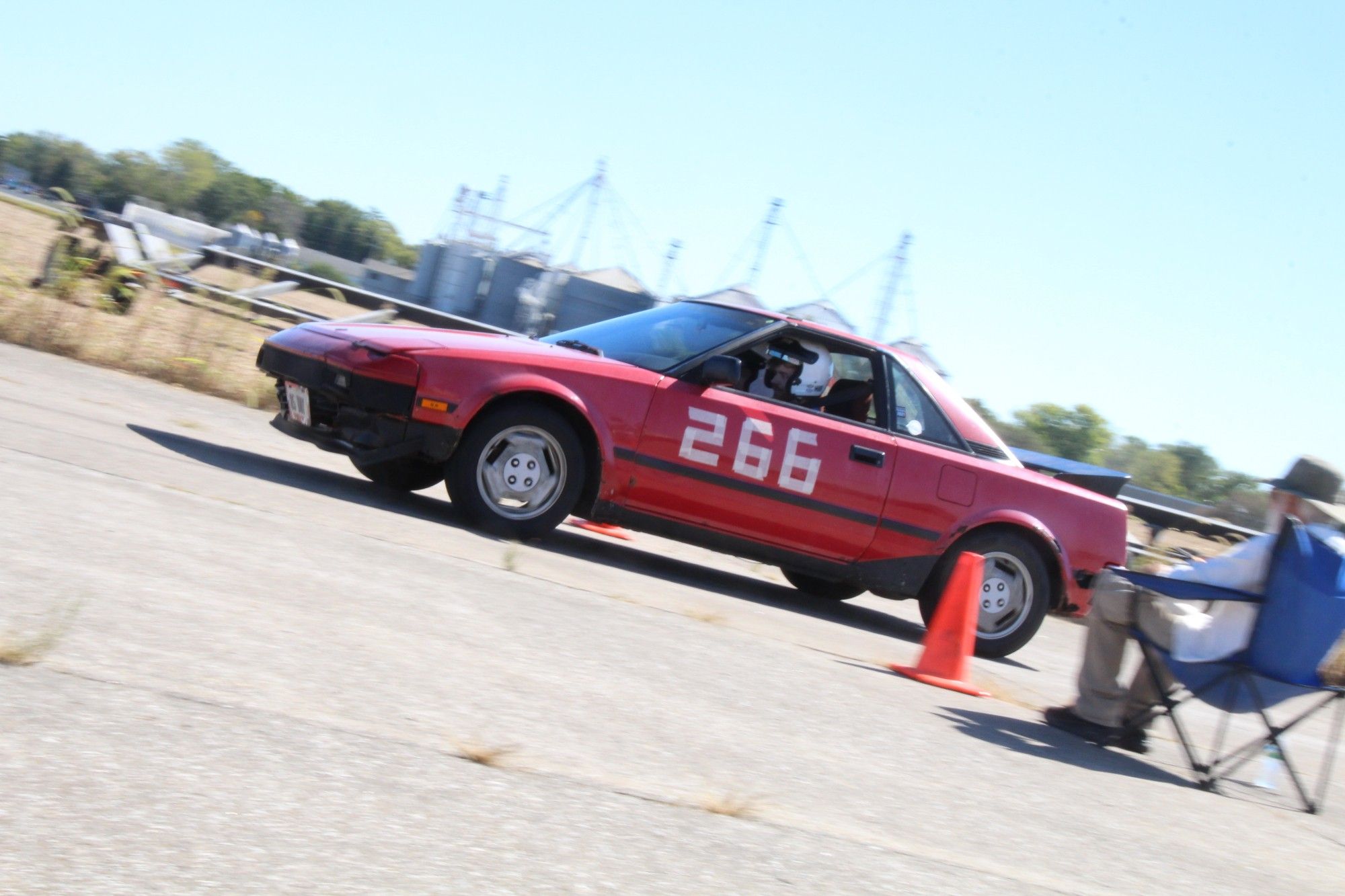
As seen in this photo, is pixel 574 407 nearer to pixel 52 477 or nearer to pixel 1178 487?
pixel 52 477

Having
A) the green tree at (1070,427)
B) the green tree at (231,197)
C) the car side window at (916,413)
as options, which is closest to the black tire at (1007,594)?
the car side window at (916,413)

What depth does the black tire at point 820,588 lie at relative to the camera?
8.58 m

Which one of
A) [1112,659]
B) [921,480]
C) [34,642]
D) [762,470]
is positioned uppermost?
[921,480]

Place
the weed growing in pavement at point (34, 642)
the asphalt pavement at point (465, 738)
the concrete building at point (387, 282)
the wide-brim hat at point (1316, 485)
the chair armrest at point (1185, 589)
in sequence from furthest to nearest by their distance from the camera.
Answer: the concrete building at point (387, 282)
the wide-brim hat at point (1316, 485)
the chair armrest at point (1185, 589)
the weed growing in pavement at point (34, 642)
the asphalt pavement at point (465, 738)

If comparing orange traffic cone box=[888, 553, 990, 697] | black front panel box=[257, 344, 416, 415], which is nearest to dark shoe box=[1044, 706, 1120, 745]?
orange traffic cone box=[888, 553, 990, 697]

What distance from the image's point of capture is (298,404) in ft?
22.7

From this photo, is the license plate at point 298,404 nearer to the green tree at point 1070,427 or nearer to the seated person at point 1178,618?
the seated person at point 1178,618

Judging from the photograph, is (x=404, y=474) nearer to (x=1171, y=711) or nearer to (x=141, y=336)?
(x=1171, y=711)

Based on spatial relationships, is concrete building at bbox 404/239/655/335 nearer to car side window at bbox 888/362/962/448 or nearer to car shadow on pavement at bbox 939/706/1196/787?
car side window at bbox 888/362/962/448

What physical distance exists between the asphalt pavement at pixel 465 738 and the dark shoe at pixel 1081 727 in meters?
0.11

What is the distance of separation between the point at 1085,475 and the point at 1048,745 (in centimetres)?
355

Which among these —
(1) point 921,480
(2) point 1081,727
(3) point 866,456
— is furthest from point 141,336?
(2) point 1081,727

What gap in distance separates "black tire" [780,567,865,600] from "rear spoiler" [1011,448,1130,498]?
1.48 metres

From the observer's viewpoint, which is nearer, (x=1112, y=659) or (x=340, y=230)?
(x=1112, y=659)
